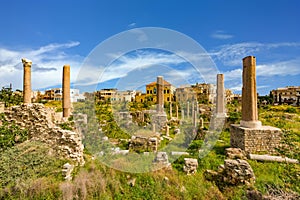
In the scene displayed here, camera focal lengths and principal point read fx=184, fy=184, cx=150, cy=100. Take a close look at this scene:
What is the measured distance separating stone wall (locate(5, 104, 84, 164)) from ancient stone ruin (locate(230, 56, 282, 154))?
6900mm

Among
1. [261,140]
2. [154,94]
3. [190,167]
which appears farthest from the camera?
[154,94]

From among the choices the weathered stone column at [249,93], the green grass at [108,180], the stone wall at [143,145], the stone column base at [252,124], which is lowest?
the green grass at [108,180]

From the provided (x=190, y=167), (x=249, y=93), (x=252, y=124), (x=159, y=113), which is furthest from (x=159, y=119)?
(x=190, y=167)

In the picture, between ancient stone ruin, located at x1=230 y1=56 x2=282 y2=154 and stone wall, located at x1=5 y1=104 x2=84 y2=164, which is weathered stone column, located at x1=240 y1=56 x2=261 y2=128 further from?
stone wall, located at x1=5 y1=104 x2=84 y2=164

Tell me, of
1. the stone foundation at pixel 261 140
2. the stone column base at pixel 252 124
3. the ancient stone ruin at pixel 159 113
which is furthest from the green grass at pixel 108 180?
the ancient stone ruin at pixel 159 113

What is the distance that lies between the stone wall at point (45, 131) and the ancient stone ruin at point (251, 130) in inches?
272

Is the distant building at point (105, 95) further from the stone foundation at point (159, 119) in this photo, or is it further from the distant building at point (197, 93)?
the stone foundation at point (159, 119)

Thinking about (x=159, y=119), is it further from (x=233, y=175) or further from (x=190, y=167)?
(x=233, y=175)

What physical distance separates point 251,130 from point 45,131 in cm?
891

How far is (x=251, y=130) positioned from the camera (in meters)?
8.05

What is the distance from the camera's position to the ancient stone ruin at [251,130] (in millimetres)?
7988

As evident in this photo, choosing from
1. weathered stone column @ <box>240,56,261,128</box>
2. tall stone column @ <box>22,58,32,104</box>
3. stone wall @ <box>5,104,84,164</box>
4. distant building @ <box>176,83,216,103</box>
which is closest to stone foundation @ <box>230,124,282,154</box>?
weathered stone column @ <box>240,56,261,128</box>

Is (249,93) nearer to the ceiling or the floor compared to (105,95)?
nearer to the floor

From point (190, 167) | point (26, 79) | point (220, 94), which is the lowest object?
point (190, 167)
